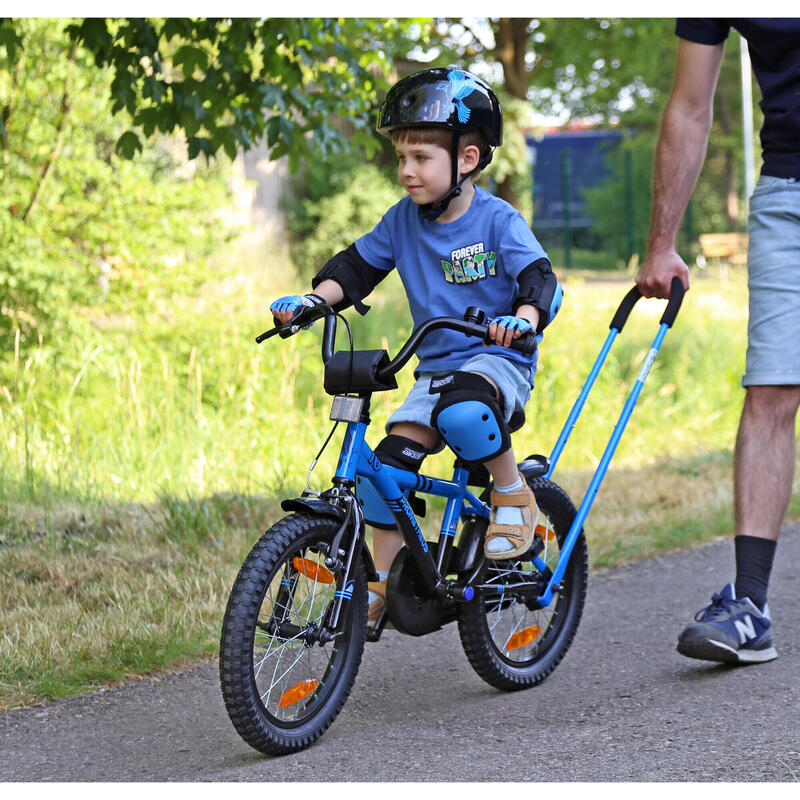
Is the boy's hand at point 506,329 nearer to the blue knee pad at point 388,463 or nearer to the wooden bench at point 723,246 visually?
the blue knee pad at point 388,463

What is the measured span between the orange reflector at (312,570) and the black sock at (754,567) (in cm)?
142

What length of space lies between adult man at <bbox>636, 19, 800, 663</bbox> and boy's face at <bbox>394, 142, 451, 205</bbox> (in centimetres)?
100

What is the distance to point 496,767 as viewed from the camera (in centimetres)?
298

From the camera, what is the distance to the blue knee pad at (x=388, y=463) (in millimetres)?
3379

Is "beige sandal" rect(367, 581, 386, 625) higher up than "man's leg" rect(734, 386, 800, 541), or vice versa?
"man's leg" rect(734, 386, 800, 541)

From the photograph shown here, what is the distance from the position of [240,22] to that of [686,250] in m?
23.7

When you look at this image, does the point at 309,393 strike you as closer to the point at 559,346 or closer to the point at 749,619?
the point at 559,346

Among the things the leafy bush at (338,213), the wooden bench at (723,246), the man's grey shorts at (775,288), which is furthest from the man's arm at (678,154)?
the wooden bench at (723,246)

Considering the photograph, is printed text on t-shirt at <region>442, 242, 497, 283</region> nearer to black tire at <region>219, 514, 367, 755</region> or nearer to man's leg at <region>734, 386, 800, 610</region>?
black tire at <region>219, 514, 367, 755</region>

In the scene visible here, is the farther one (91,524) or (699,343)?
(699,343)

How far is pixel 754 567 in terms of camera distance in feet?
12.7

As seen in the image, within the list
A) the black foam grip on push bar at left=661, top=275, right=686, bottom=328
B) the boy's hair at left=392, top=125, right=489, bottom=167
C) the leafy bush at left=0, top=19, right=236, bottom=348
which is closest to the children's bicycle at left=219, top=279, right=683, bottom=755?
the black foam grip on push bar at left=661, top=275, right=686, bottom=328

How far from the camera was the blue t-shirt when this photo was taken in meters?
3.42

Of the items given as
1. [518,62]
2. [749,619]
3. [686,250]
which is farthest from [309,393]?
[686,250]
